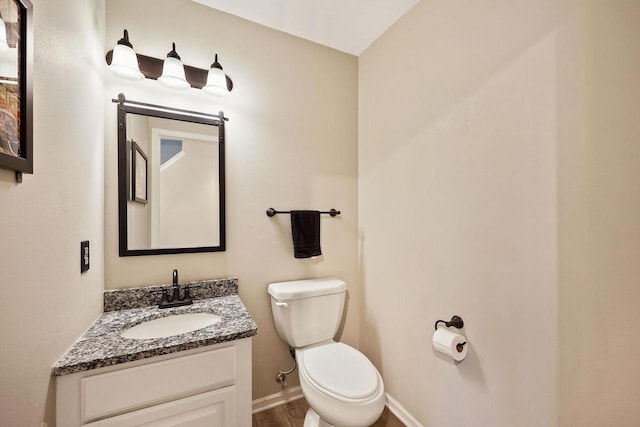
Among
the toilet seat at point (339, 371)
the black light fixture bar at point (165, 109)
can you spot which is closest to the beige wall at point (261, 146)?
the black light fixture bar at point (165, 109)

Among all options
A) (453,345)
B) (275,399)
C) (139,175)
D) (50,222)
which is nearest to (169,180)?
(139,175)

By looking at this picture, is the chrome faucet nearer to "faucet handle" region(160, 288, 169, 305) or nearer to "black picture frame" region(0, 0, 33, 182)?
"faucet handle" region(160, 288, 169, 305)

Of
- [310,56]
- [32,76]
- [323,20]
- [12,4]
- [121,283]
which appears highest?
[323,20]

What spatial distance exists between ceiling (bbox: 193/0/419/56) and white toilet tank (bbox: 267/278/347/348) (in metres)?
1.70

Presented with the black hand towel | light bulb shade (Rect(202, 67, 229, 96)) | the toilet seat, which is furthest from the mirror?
the toilet seat

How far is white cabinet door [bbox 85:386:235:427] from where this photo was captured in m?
0.92

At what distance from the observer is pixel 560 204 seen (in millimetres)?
921

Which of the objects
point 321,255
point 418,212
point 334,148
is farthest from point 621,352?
point 334,148

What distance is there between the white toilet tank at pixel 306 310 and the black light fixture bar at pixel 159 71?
1292 millimetres

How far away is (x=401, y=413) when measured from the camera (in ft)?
5.24

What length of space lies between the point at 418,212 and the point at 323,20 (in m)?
1.36

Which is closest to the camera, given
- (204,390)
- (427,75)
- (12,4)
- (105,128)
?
(12,4)

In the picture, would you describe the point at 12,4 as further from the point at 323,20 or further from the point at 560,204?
the point at 560,204

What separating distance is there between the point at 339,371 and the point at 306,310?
381mm
